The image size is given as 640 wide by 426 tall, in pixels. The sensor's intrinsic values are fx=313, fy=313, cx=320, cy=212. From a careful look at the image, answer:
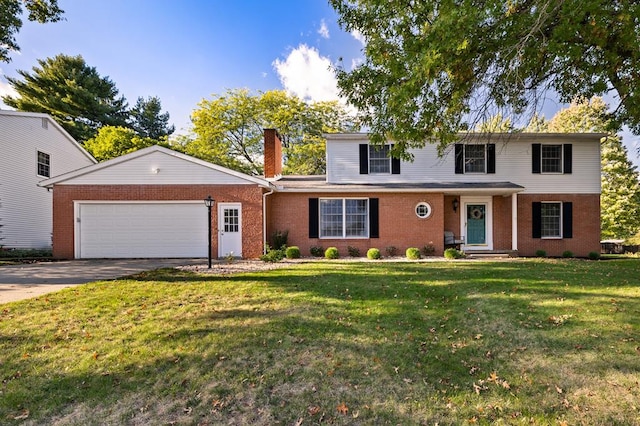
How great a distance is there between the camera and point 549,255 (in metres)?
13.5

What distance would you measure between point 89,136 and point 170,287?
29.6 metres

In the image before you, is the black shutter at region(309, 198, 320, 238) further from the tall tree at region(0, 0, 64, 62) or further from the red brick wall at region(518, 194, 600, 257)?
the tall tree at region(0, 0, 64, 62)

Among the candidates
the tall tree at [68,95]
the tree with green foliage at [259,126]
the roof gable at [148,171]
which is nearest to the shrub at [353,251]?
the roof gable at [148,171]

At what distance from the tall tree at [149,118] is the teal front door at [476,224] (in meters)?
31.9

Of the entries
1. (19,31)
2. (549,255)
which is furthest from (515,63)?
(19,31)

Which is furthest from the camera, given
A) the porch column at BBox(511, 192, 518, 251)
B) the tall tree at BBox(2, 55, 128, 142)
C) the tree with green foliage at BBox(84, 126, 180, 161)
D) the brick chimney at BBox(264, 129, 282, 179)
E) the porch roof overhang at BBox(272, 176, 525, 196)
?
the tall tree at BBox(2, 55, 128, 142)

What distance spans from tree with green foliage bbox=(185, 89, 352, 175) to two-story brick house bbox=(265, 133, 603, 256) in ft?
37.9

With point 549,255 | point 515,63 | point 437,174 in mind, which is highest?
point 515,63

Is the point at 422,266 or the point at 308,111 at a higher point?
the point at 308,111

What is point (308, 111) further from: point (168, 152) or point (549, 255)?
point (549, 255)

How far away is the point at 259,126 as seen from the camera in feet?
85.4

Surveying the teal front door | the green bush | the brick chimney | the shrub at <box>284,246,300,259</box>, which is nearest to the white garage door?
the shrub at <box>284,246,300,259</box>

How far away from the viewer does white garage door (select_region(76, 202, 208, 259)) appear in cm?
1234

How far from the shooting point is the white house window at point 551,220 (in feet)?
44.7
